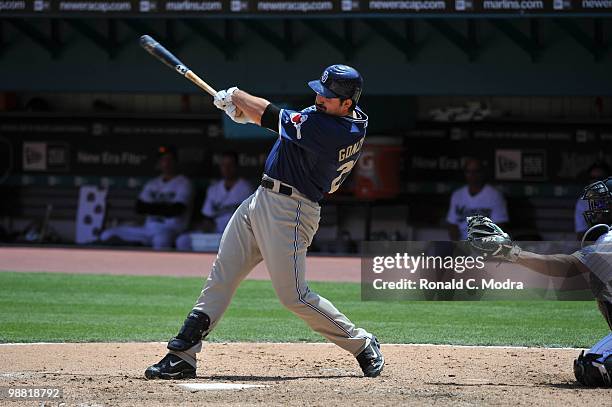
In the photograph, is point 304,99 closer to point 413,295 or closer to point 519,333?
point 413,295

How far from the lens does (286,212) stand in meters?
5.65

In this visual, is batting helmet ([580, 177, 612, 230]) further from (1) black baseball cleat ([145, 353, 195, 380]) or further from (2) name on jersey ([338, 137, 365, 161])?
(1) black baseball cleat ([145, 353, 195, 380])

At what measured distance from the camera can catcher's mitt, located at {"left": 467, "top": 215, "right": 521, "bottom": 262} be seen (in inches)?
208

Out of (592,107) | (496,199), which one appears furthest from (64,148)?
(592,107)

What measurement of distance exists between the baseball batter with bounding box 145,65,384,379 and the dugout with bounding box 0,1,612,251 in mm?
7016

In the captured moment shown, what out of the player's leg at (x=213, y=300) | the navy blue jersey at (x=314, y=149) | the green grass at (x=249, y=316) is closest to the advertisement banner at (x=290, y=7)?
the green grass at (x=249, y=316)

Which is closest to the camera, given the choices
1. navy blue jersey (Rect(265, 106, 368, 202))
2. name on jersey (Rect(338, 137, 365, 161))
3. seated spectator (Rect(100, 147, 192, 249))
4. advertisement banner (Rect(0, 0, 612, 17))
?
navy blue jersey (Rect(265, 106, 368, 202))

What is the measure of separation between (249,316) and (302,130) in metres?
3.75

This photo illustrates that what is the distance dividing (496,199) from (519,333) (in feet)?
17.9

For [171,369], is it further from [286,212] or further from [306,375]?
[286,212]

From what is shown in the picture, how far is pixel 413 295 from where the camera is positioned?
9.93 m

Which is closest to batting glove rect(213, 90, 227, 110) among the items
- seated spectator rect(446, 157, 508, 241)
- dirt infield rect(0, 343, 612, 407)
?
dirt infield rect(0, 343, 612, 407)

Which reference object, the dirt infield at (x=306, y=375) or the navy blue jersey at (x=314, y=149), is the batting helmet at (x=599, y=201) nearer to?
the dirt infield at (x=306, y=375)

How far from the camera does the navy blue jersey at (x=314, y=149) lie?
5.49 metres
